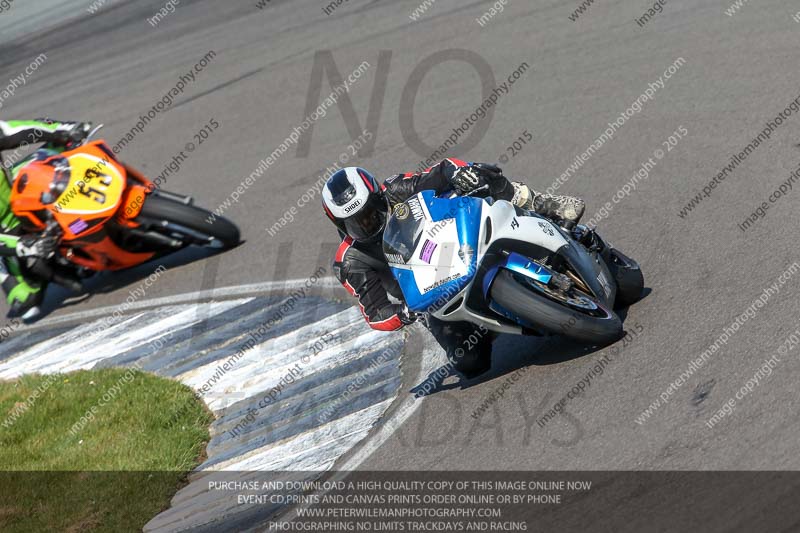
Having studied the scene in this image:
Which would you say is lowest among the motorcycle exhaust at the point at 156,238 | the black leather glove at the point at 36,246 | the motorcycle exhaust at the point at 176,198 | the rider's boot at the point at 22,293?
the rider's boot at the point at 22,293

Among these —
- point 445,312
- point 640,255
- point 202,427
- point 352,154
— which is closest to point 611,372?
point 445,312

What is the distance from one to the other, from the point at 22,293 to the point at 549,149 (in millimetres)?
6100

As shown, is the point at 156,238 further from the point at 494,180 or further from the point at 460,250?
the point at 460,250

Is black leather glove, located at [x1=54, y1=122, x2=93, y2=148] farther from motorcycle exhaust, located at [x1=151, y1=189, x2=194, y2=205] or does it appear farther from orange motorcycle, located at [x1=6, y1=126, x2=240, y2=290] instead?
motorcycle exhaust, located at [x1=151, y1=189, x2=194, y2=205]

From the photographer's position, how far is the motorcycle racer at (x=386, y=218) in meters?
6.89

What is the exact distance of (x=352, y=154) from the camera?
40.4 ft

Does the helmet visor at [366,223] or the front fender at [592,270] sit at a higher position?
the front fender at [592,270]

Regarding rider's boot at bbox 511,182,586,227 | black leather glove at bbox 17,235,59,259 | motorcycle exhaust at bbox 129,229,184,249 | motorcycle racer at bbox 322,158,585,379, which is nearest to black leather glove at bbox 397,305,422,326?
motorcycle racer at bbox 322,158,585,379

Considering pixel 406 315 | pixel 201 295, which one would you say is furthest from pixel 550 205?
pixel 201 295

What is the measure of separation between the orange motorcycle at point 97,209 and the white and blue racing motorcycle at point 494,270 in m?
4.59

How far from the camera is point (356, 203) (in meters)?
6.83

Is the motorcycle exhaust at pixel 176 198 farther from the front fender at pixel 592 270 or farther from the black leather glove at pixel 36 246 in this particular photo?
the front fender at pixel 592 270

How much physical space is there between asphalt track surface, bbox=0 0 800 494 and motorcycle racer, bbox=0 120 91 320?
2.03 feet

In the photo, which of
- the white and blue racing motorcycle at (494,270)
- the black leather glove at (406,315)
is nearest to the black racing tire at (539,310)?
the white and blue racing motorcycle at (494,270)
